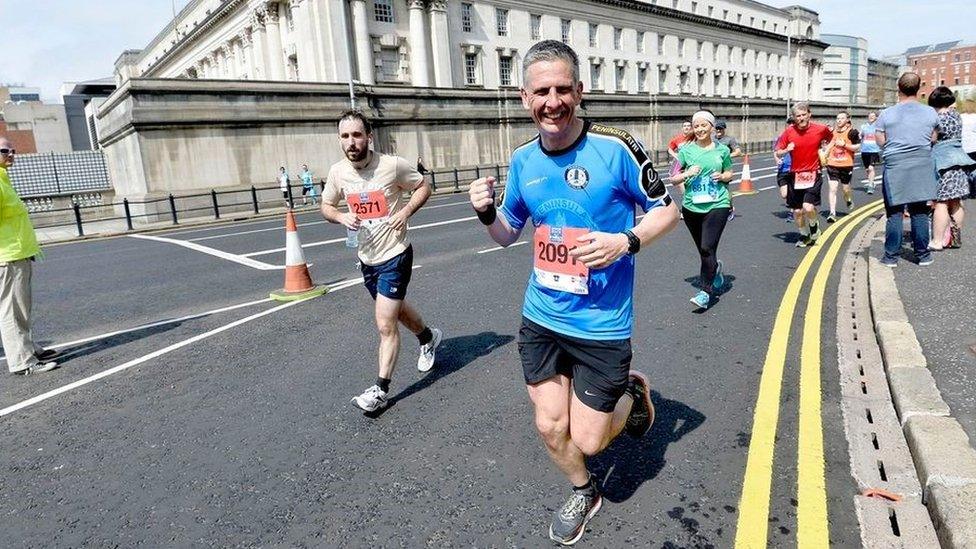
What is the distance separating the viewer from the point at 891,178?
6.76m

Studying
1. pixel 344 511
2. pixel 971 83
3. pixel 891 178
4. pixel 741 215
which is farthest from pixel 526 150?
pixel 971 83

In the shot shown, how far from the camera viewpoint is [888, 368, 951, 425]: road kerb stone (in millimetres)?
3385

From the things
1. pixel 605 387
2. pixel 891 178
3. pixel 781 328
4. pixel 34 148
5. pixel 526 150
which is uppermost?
pixel 34 148

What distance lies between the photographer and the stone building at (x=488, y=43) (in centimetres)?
4094

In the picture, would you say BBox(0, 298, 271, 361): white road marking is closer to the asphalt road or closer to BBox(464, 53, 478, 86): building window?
the asphalt road

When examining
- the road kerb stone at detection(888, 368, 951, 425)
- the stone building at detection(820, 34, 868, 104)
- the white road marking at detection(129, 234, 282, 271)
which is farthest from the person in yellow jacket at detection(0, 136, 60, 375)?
the stone building at detection(820, 34, 868, 104)

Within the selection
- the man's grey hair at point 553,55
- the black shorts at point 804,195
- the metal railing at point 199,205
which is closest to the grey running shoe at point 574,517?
the man's grey hair at point 553,55

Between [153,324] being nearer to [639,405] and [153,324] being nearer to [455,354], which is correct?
[455,354]

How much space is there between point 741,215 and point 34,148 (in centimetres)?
7635

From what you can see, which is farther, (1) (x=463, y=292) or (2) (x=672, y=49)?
(2) (x=672, y=49)

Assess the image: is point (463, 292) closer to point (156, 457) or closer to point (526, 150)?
point (156, 457)

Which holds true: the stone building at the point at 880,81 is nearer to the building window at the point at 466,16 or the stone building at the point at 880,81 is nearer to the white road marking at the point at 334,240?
the building window at the point at 466,16

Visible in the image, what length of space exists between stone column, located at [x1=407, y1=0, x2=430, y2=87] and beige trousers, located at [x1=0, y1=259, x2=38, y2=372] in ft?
133

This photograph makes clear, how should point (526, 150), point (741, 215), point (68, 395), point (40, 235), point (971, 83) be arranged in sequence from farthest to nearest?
point (971, 83) → point (40, 235) → point (741, 215) → point (68, 395) → point (526, 150)
